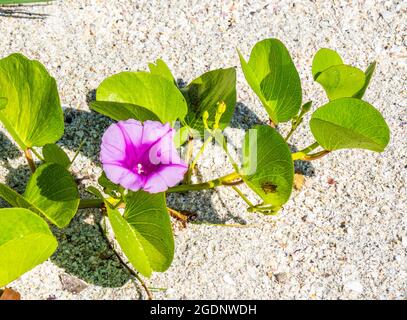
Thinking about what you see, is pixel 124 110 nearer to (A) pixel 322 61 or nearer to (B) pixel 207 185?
(B) pixel 207 185

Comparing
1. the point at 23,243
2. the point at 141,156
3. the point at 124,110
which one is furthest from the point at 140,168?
the point at 23,243

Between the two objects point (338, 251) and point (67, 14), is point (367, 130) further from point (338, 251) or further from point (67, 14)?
point (67, 14)

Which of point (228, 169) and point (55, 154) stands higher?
point (55, 154)

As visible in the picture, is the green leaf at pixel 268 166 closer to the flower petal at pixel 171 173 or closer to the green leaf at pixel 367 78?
the flower petal at pixel 171 173

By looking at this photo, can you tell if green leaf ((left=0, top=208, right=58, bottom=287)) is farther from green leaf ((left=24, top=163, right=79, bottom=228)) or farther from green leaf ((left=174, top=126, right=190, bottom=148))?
green leaf ((left=174, top=126, right=190, bottom=148))

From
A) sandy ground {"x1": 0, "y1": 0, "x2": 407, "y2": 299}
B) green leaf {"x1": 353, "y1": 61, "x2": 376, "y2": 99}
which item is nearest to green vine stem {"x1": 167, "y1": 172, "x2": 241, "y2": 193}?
sandy ground {"x1": 0, "y1": 0, "x2": 407, "y2": 299}
